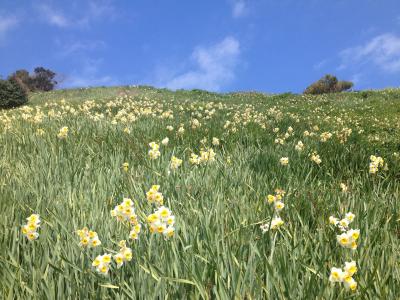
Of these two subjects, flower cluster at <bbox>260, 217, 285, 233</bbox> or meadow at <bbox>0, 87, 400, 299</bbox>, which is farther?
→ flower cluster at <bbox>260, 217, 285, 233</bbox>

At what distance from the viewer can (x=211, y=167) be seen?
4711 mm

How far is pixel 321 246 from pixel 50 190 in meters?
2.64

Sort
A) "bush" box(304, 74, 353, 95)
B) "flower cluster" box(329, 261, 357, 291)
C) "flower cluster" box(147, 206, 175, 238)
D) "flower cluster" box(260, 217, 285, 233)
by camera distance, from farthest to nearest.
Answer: "bush" box(304, 74, 353, 95) → "flower cluster" box(260, 217, 285, 233) → "flower cluster" box(147, 206, 175, 238) → "flower cluster" box(329, 261, 357, 291)

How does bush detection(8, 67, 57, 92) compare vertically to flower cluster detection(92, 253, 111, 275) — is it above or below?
above

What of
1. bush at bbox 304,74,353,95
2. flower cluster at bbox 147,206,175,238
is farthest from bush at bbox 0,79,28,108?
bush at bbox 304,74,353,95

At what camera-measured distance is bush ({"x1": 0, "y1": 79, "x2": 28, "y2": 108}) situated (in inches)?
1108

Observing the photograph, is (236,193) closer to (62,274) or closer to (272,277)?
(272,277)

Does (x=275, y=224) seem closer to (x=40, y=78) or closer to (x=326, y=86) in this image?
(x=326, y=86)

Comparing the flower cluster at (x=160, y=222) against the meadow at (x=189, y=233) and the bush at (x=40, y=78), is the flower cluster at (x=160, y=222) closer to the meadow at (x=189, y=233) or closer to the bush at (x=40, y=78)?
the meadow at (x=189, y=233)

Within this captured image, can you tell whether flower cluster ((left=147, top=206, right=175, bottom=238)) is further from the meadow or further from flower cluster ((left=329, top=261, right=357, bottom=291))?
flower cluster ((left=329, top=261, right=357, bottom=291))

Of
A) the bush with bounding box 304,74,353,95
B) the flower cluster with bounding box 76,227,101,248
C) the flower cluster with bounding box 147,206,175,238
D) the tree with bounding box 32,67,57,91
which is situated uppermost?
the tree with bounding box 32,67,57,91

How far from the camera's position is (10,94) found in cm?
2836

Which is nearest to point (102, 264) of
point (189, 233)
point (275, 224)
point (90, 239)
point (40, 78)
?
point (90, 239)

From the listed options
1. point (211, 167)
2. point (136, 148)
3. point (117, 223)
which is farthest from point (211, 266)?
point (136, 148)
